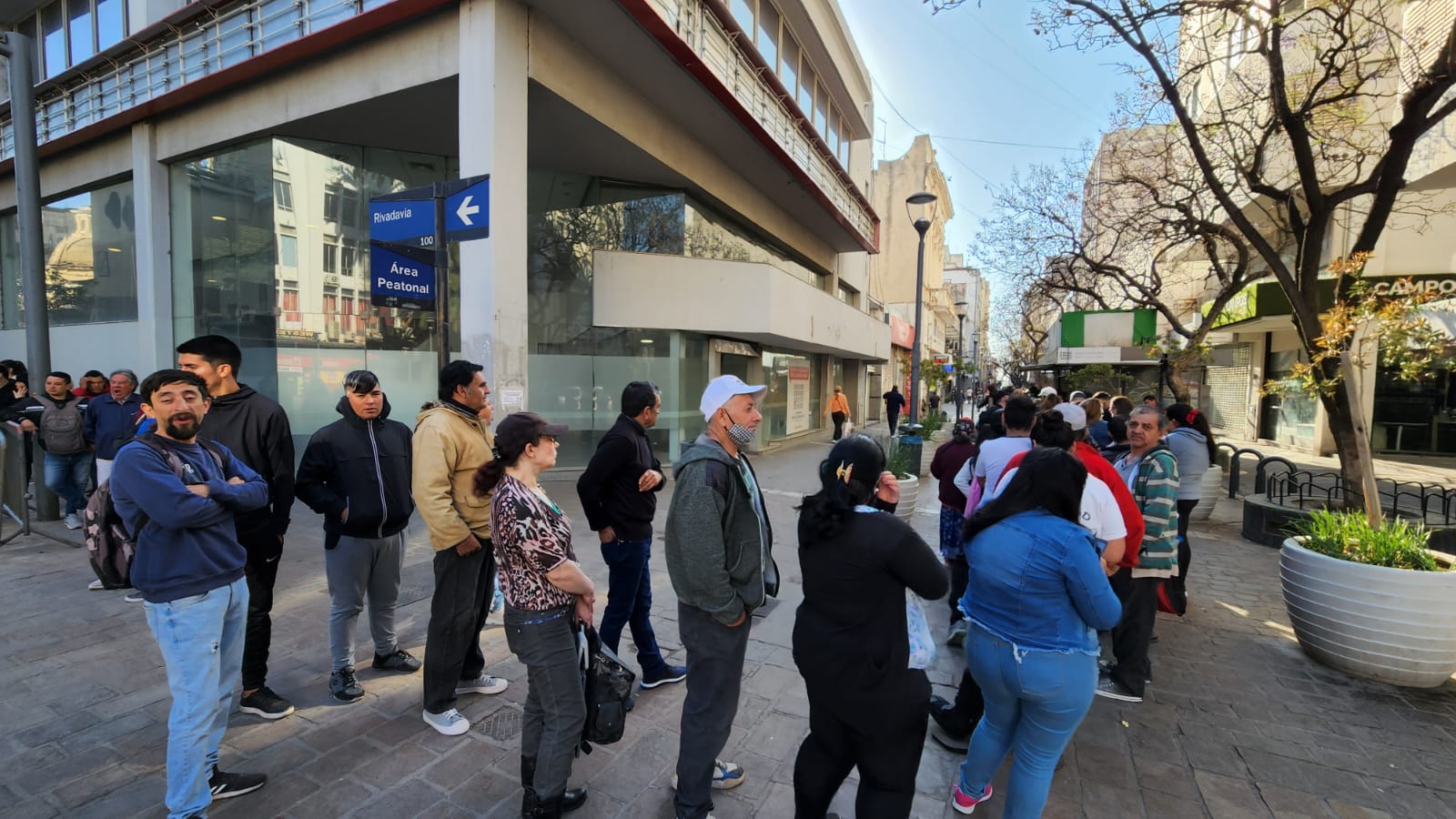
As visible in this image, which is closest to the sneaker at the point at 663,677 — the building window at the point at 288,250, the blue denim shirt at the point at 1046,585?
the blue denim shirt at the point at 1046,585

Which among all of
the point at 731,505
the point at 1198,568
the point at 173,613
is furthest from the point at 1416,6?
the point at 173,613

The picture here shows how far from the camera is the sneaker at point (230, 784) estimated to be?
2.67 meters

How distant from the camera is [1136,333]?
2275 centimetres

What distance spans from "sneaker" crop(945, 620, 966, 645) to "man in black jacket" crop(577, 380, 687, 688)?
2.32 meters

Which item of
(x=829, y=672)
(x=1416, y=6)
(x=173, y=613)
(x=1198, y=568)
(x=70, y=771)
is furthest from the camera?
(x=1416, y=6)

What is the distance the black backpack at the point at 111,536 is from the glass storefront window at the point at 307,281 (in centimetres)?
788

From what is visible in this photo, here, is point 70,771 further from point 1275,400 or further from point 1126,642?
point 1275,400

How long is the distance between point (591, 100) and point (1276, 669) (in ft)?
32.6

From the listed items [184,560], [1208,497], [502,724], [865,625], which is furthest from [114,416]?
[1208,497]

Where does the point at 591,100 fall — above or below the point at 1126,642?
above

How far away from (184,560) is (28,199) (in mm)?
8448

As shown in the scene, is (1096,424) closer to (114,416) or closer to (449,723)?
(449,723)

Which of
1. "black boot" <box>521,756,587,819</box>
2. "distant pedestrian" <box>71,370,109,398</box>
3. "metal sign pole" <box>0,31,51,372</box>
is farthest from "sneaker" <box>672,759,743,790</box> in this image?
"metal sign pole" <box>0,31,51,372</box>

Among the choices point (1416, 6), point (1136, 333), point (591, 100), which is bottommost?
point (1136, 333)
